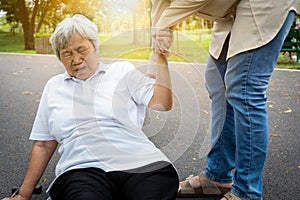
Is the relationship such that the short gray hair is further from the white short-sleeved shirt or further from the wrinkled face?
the white short-sleeved shirt

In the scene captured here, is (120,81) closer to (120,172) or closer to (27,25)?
(120,172)

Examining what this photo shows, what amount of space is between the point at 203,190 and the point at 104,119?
80 cm

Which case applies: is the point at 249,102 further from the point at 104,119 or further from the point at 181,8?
the point at 104,119

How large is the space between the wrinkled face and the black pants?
1.46 feet

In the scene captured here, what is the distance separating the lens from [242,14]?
5.38ft

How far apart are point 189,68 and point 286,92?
4283mm

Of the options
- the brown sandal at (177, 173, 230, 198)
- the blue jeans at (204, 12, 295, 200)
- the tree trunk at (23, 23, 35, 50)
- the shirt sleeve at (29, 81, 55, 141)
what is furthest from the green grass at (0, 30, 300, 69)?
the tree trunk at (23, 23, 35, 50)

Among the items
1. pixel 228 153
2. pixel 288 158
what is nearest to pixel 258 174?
pixel 228 153

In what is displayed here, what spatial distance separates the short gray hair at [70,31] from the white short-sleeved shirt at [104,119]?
0.48 ft

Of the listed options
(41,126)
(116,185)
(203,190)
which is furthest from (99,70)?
(203,190)

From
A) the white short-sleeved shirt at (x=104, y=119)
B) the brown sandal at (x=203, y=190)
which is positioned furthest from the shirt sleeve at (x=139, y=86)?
the brown sandal at (x=203, y=190)

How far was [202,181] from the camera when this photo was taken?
2.20m

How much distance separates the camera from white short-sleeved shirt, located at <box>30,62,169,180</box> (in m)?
1.72

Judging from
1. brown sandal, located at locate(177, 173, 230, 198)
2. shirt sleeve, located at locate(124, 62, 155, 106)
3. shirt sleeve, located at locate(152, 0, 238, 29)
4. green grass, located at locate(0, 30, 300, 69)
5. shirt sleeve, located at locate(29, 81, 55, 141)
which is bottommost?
brown sandal, located at locate(177, 173, 230, 198)
